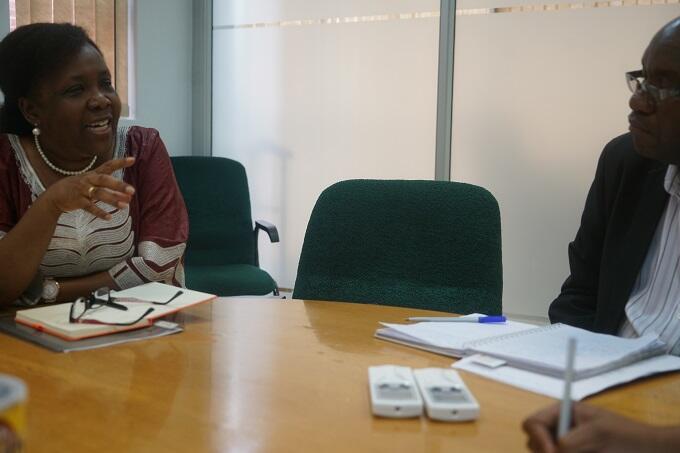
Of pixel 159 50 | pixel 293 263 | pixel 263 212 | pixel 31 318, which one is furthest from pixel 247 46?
pixel 31 318

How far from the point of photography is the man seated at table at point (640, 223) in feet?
4.82

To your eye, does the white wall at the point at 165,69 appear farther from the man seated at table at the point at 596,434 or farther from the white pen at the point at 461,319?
the man seated at table at the point at 596,434

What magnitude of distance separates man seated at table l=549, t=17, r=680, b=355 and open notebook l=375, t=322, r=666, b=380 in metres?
0.30

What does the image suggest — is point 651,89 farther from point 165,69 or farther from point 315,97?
point 165,69

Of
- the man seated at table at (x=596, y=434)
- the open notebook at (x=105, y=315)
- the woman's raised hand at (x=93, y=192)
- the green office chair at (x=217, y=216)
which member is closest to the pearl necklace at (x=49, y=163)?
the woman's raised hand at (x=93, y=192)

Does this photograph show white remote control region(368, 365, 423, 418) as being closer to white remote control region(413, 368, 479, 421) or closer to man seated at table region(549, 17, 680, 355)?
white remote control region(413, 368, 479, 421)

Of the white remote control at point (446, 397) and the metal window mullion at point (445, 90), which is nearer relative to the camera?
the white remote control at point (446, 397)

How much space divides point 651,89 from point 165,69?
3.04 metres

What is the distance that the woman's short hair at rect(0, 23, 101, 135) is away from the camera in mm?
1907

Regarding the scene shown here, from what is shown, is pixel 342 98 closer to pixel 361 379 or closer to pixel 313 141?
pixel 313 141

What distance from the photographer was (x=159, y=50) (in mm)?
3896

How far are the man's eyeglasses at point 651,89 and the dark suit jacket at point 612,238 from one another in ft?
0.55

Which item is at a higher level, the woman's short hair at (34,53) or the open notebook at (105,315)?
the woman's short hair at (34,53)

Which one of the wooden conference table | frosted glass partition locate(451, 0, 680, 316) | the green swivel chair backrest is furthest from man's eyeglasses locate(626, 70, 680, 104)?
the green swivel chair backrest
